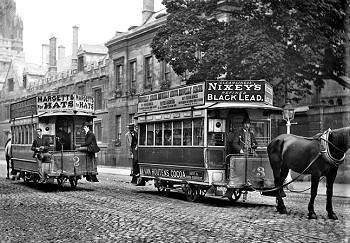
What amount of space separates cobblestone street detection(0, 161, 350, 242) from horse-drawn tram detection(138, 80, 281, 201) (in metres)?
0.62

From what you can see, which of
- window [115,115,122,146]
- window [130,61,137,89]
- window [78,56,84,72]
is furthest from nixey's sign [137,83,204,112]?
window [78,56,84,72]

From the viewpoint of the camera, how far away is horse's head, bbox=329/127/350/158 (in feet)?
36.7

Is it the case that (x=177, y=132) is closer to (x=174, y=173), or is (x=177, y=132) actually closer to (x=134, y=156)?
(x=174, y=173)

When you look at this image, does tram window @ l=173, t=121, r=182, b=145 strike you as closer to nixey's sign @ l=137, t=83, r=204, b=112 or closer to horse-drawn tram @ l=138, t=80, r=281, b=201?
horse-drawn tram @ l=138, t=80, r=281, b=201

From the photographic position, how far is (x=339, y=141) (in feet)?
37.1

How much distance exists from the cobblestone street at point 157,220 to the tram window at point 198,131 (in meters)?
1.63

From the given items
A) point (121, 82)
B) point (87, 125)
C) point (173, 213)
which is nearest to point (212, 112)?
point (173, 213)

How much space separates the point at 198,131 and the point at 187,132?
614 mm

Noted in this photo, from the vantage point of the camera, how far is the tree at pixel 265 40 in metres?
19.7

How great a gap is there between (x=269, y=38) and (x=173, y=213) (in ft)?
32.4

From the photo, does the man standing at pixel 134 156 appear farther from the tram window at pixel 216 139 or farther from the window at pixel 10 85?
the window at pixel 10 85

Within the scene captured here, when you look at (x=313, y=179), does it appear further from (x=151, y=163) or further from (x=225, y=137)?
(x=151, y=163)

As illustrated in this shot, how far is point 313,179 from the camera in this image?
11.6 meters

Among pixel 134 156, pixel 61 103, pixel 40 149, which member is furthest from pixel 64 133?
pixel 134 156
